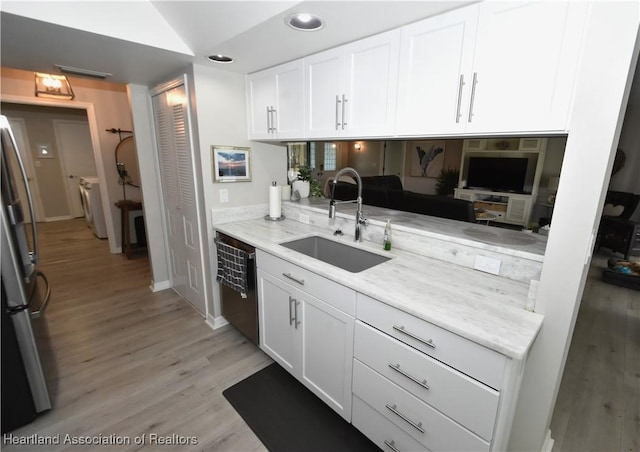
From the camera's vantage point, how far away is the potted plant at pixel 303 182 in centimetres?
279

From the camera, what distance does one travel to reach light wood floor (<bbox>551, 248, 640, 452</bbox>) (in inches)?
63.2

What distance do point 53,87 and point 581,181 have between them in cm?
512

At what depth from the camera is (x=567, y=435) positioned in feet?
5.29

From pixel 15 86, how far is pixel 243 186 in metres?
3.34

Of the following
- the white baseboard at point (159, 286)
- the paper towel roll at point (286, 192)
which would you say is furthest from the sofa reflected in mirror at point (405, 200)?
the white baseboard at point (159, 286)

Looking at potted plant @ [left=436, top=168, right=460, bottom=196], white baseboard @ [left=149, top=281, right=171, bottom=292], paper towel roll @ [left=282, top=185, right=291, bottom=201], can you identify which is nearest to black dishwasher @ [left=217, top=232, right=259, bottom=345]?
paper towel roll @ [left=282, top=185, right=291, bottom=201]

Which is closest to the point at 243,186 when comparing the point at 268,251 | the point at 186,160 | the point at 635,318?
the point at 186,160

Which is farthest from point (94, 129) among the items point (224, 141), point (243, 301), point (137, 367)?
point (243, 301)

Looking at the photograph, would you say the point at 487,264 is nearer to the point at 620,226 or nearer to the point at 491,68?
the point at 491,68

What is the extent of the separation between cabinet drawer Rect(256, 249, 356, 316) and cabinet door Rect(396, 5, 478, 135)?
2.91ft

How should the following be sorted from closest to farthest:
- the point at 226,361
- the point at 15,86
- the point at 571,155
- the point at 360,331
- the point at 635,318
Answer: the point at 571,155, the point at 360,331, the point at 226,361, the point at 635,318, the point at 15,86

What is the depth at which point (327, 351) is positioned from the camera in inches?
63.0

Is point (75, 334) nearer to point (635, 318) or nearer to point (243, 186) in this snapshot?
point (243, 186)

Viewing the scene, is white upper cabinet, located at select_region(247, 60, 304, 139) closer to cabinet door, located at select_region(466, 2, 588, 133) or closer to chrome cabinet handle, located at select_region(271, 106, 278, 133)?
chrome cabinet handle, located at select_region(271, 106, 278, 133)
